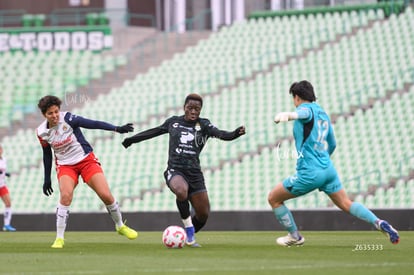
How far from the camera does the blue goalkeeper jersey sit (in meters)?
12.7

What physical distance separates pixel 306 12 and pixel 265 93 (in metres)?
5.47

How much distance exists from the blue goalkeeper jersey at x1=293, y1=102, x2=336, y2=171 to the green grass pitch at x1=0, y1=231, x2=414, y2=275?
106 cm

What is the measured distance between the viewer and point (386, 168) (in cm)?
2495

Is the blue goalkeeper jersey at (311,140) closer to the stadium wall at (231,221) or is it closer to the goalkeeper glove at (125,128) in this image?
the goalkeeper glove at (125,128)

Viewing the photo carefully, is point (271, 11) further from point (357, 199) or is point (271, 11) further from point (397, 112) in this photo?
point (357, 199)

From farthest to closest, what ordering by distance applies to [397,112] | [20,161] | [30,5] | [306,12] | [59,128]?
1. [30,5]
2. [306,12]
3. [20,161]
4. [397,112]
5. [59,128]

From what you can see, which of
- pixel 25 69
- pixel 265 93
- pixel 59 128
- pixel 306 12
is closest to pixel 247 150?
pixel 265 93

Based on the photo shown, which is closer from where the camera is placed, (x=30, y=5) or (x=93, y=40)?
(x=93, y=40)

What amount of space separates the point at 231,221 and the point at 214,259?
11105 millimetres

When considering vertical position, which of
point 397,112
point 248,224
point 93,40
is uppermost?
point 93,40

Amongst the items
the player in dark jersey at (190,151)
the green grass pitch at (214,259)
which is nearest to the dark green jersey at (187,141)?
the player in dark jersey at (190,151)

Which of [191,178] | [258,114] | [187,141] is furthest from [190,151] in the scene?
[258,114]

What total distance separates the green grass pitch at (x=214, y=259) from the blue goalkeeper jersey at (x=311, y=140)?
1063mm

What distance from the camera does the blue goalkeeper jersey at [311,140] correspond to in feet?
41.5
